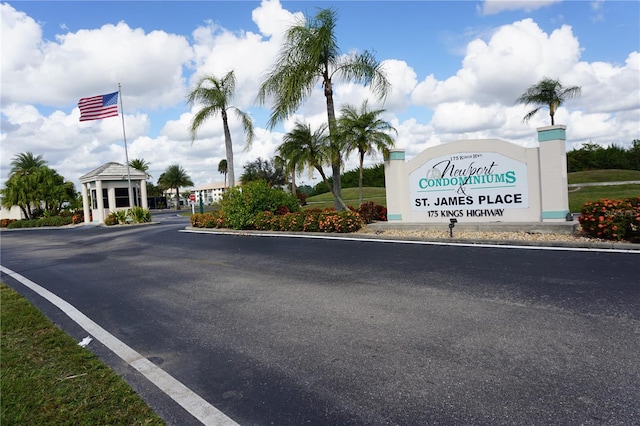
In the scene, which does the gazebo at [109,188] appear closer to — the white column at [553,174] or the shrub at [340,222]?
the shrub at [340,222]

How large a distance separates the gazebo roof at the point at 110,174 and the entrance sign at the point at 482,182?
1066 inches

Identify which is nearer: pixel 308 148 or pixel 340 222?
pixel 340 222

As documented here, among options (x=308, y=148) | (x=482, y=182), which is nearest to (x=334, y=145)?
(x=308, y=148)

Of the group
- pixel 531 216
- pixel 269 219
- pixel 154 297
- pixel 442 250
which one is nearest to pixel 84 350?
pixel 154 297

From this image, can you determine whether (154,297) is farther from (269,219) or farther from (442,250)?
(269,219)

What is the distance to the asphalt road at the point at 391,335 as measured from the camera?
3.24 metres

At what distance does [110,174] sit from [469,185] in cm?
3010

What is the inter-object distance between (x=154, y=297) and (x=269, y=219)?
10318 millimetres

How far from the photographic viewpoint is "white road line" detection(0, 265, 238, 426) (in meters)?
3.26

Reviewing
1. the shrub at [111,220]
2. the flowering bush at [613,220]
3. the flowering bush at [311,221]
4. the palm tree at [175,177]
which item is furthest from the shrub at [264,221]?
the palm tree at [175,177]

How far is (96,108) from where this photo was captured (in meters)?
27.2

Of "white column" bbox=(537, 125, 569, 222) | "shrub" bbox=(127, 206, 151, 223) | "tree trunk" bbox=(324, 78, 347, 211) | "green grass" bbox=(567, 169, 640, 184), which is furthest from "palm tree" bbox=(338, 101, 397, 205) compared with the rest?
"green grass" bbox=(567, 169, 640, 184)

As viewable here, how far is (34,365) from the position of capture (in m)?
4.42

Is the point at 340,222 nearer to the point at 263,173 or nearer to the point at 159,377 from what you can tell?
the point at 159,377
